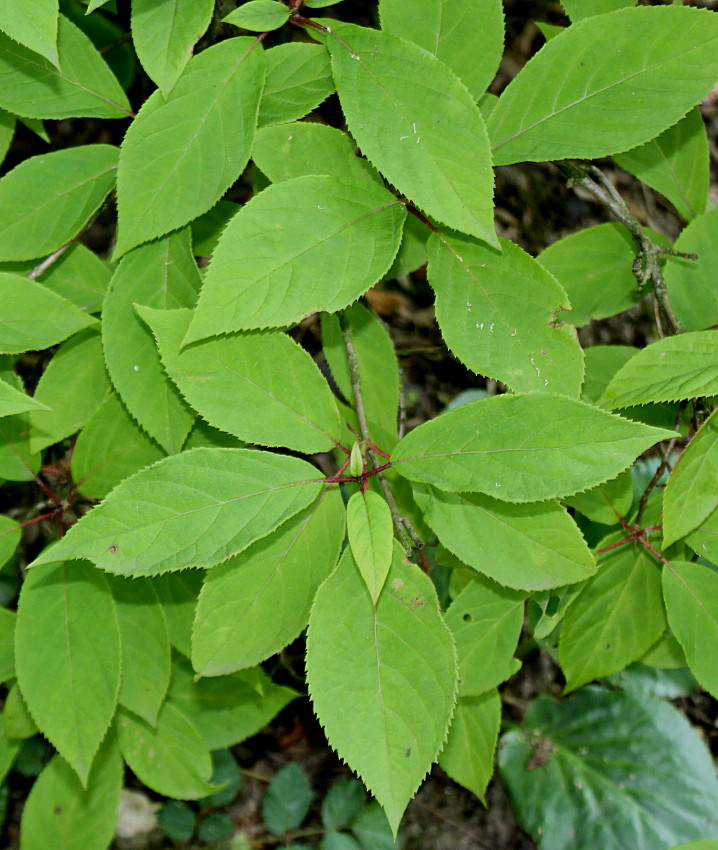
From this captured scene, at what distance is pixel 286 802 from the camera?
247cm

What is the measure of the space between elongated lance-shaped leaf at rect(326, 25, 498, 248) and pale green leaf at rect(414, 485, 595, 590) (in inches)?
19.3

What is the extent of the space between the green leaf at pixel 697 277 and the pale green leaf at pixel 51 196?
124cm

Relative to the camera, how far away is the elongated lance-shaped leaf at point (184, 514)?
112cm

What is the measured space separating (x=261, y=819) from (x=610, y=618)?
5.62ft

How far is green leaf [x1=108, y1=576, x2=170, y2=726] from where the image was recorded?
1.53 m

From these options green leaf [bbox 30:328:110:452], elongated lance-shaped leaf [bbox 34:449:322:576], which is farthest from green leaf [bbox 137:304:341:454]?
green leaf [bbox 30:328:110:452]

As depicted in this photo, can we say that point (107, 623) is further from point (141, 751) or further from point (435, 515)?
point (435, 515)

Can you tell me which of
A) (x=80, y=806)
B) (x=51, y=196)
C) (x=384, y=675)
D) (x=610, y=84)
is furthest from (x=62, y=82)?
(x=80, y=806)

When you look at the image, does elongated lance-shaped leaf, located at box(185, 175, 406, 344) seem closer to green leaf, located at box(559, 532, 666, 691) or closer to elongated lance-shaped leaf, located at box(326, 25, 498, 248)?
elongated lance-shaped leaf, located at box(326, 25, 498, 248)

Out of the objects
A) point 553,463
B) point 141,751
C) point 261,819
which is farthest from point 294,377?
point 261,819

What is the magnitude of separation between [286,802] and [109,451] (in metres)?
1.58

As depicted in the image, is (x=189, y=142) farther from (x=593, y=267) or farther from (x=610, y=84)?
(x=593, y=267)

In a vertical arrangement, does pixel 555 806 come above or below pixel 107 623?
below

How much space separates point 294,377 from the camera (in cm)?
129
